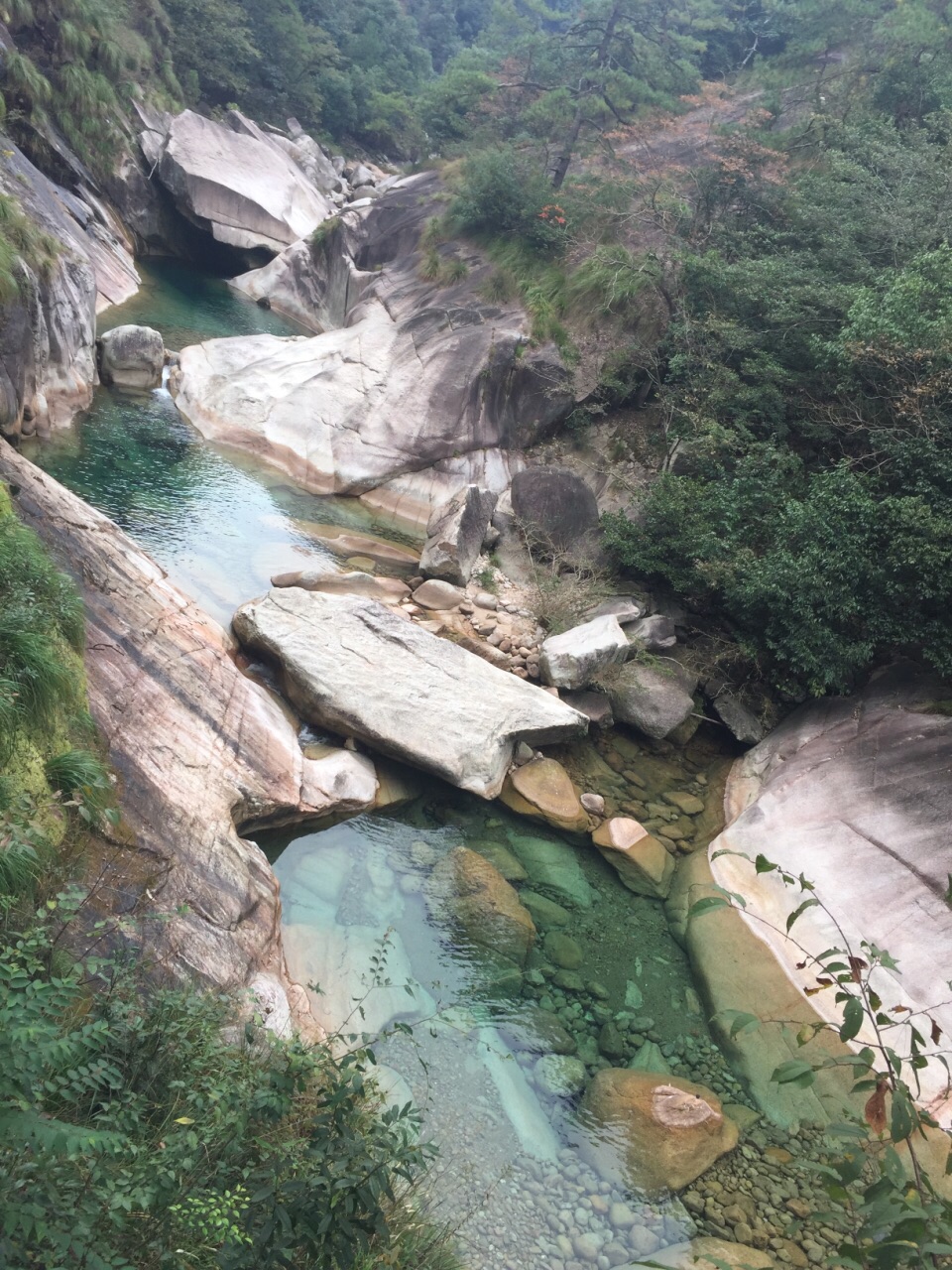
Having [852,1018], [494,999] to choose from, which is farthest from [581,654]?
[852,1018]

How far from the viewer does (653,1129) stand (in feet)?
17.8

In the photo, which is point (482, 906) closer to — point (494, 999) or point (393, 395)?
point (494, 999)

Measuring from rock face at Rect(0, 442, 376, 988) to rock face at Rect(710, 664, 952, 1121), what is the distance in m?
4.08

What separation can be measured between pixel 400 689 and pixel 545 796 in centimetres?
198

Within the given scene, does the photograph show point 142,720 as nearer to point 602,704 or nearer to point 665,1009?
point 665,1009

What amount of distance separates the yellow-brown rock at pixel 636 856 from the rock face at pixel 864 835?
598mm

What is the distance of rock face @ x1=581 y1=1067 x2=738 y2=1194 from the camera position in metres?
5.22

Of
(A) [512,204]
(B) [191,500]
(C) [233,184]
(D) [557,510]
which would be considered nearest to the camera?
(B) [191,500]

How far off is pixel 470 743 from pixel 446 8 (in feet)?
190

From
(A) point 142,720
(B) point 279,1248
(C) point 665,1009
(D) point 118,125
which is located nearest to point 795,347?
(C) point 665,1009

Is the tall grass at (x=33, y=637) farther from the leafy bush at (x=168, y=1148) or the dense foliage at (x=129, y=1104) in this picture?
the leafy bush at (x=168, y=1148)

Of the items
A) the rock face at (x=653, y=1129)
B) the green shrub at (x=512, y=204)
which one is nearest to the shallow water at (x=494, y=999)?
the rock face at (x=653, y=1129)

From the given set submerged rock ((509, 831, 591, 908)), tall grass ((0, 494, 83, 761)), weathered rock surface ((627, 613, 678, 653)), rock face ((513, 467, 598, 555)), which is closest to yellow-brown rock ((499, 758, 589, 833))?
submerged rock ((509, 831, 591, 908))

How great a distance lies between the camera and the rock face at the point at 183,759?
5090 millimetres
